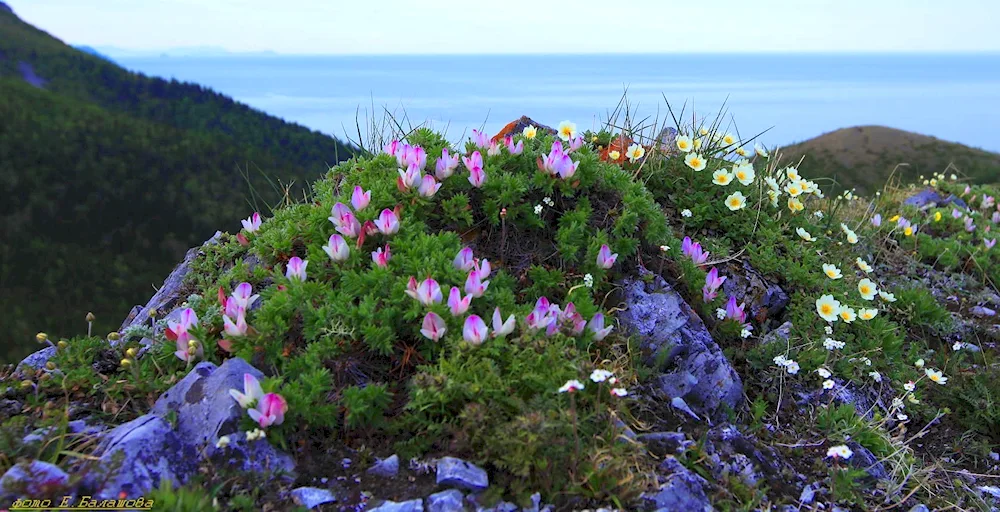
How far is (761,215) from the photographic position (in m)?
5.88

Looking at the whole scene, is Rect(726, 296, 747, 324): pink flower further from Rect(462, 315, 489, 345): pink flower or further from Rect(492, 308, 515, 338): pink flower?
Rect(462, 315, 489, 345): pink flower

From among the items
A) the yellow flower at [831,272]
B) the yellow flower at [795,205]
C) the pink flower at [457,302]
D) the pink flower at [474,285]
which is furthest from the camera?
the yellow flower at [795,205]

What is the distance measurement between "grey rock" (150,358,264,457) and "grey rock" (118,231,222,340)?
142 cm

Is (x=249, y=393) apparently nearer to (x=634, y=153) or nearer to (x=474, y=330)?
(x=474, y=330)

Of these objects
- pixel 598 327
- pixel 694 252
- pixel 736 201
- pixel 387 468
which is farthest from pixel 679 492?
pixel 736 201

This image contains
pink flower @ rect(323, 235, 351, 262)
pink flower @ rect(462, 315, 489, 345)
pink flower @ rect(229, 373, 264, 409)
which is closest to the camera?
pink flower @ rect(229, 373, 264, 409)

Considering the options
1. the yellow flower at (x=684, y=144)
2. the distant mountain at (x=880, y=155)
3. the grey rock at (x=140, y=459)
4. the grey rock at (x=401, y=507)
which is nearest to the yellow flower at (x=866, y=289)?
the yellow flower at (x=684, y=144)

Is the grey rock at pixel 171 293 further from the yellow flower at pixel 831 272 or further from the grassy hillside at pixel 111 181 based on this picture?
the grassy hillside at pixel 111 181

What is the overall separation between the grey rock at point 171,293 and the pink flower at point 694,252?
356 centimetres

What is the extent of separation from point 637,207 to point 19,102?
37885 mm

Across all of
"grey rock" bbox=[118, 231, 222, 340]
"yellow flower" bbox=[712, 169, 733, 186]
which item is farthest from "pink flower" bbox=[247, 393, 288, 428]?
"yellow flower" bbox=[712, 169, 733, 186]

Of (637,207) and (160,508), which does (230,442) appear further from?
(637,207)

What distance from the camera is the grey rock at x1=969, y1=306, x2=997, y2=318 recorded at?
6.80 meters

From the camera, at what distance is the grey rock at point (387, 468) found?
129 inches
